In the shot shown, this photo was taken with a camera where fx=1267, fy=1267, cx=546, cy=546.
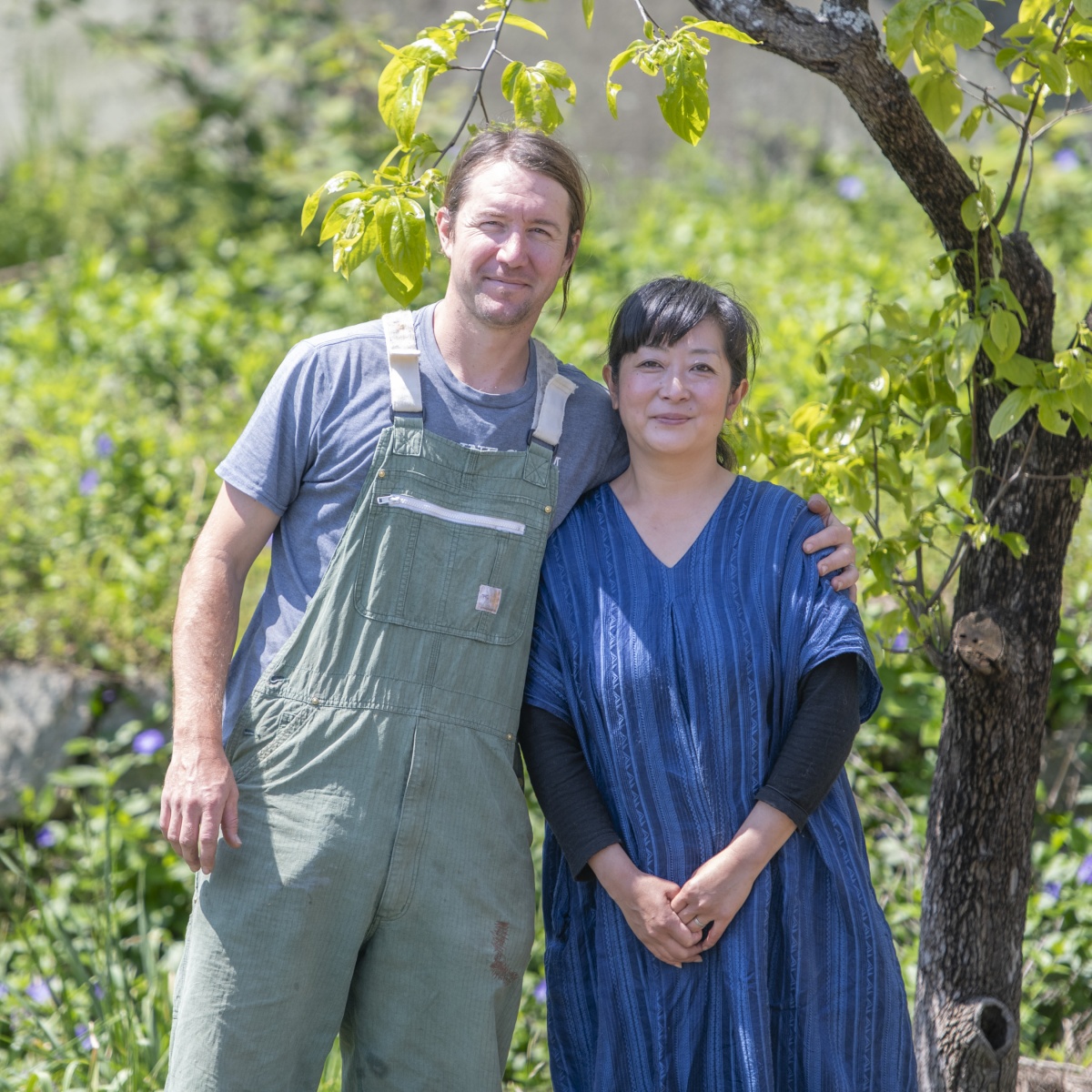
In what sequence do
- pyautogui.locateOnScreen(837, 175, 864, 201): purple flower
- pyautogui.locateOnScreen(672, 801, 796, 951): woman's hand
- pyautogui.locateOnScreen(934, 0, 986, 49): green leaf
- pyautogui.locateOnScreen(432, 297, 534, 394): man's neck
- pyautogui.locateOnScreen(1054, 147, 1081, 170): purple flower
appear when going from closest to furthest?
pyautogui.locateOnScreen(934, 0, 986, 49): green leaf → pyautogui.locateOnScreen(672, 801, 796, 951): woman's hand → pyautogui.locateOnScreen(432, 297, 534, 394): man's neck → pyautogui.locateOnScreen(1054, 147, 1081, 170): purple flower → pyautogui.locateOnScreen(837, 175, 864, 201): purple flower

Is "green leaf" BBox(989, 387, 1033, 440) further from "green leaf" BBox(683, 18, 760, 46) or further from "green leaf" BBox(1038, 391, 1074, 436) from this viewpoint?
"green leaf" BBox(683, 18, 760, 46)

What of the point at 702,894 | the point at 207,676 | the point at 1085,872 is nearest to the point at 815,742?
the point at 702,894

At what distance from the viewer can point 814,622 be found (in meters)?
1.95

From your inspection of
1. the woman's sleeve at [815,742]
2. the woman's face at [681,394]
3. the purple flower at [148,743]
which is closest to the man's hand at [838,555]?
the woman's sleeve at [815,742]

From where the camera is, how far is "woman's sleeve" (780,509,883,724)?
75.8 inches

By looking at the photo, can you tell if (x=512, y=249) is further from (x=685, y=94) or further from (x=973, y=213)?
(x=973, y=213)

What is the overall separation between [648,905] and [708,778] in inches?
8.2

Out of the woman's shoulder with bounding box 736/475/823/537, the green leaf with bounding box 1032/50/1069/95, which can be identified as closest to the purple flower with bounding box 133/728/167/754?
the woman's shoulder with bounding box 736/475/823/537

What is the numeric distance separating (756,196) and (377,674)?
17.1ft

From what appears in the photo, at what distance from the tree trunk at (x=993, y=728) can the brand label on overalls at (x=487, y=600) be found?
2.62ft

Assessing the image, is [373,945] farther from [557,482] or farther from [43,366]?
[43,366]

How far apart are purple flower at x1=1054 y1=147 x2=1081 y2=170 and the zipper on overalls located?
4.95 metres

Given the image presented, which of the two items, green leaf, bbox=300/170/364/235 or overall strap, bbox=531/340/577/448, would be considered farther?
overall strap, bbox=531/340/577/448

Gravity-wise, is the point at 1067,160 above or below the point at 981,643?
above
